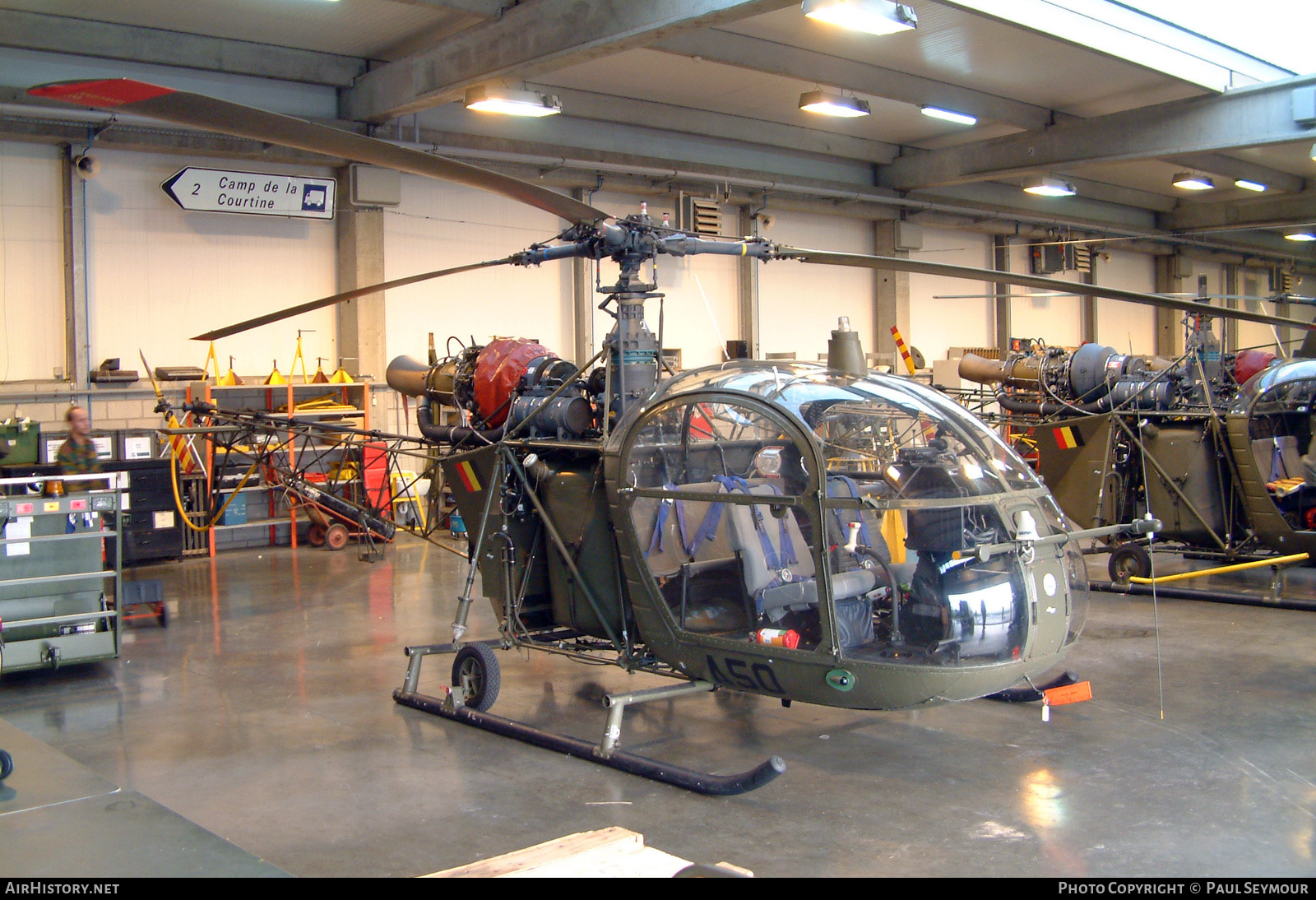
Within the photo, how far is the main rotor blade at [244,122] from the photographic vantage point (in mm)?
3291

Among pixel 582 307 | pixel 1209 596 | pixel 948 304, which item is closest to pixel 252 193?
pixel 582 307

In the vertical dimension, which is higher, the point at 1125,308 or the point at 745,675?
the point at 1125,308

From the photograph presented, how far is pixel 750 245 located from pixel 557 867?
3567 millimetres

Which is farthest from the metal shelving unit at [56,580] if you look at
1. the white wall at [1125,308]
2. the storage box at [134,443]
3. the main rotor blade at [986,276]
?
the white wall at [1125,308]

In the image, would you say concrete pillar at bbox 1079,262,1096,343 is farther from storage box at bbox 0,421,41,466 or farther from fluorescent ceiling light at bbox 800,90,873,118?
storage box at bbox 0,421,41,466

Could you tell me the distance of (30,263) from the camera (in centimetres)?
1100

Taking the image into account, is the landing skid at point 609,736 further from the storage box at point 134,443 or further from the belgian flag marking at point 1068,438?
the storage box at point 134,443

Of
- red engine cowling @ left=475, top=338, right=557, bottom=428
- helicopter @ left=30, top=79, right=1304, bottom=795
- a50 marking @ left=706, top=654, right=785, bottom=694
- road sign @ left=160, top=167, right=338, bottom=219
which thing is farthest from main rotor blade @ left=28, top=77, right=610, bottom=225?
road sign @ left=160, top=167, right=338, bottom=219

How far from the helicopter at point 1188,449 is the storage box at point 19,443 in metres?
9.24

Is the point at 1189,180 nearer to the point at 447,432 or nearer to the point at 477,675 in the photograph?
the point at 447,432

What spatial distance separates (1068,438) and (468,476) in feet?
20.0

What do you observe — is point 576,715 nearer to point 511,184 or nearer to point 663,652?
point 663,652

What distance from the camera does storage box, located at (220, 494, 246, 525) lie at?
1186cm

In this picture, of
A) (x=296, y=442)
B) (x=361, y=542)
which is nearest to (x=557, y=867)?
(x=361, y=542)
